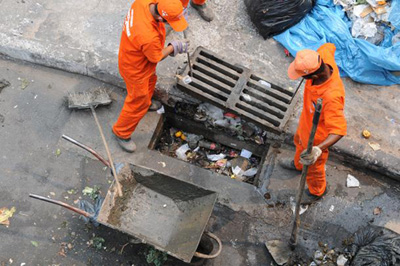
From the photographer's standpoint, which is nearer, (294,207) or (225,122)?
(294,207)

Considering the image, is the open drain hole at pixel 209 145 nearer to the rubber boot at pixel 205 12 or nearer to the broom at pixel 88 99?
the broom at pixel 88 99

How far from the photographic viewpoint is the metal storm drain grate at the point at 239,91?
4367 millimetres

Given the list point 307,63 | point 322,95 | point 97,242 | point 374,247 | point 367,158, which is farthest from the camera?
point 367,158

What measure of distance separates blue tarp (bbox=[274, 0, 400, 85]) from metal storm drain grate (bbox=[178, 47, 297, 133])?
0.67 meters

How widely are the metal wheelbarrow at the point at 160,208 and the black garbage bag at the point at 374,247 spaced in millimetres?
1260

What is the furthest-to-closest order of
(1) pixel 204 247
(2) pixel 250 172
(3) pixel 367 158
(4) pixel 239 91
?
(2) pixel 250 172
(4) pixel 239 91
(3) pixel 367 158
(1) pixel 204 247

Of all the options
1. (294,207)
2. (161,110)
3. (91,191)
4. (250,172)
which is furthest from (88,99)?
(294,207)

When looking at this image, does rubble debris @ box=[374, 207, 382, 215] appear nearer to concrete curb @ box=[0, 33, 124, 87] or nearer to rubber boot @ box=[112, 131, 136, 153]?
rubber boot @ box=[112, 131, 136, 153]

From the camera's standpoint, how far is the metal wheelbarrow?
3539mm

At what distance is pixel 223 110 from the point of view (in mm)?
4508

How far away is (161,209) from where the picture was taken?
150 inches

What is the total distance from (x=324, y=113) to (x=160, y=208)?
1.65m

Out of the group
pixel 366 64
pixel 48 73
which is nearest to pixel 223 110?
pixel 366 64

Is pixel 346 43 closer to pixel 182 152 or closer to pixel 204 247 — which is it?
pixel 182 152
